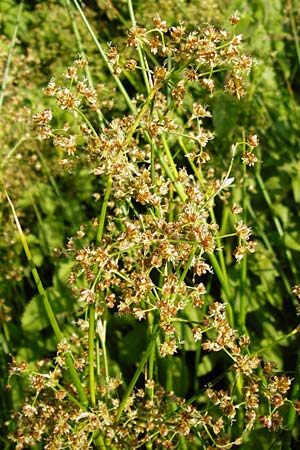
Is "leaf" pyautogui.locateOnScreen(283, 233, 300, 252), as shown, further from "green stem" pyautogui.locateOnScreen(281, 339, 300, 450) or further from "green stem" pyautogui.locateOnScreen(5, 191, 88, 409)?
"green stem" pyautogui.locateOnScreen(5, 191, 88, 409)

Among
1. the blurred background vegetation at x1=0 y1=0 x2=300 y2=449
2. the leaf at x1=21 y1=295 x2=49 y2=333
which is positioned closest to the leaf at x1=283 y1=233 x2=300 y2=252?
the blurred background vegetation at x1=0 y1=0 x2=300 y2=449

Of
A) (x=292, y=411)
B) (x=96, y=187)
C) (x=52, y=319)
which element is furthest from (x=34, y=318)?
(x=292, y=411)

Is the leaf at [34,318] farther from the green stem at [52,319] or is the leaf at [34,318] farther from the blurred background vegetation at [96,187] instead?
the green stem at [52,319]

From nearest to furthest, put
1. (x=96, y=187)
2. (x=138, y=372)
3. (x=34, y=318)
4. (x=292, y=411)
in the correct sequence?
(x=138, y=372) → (x=292, y=411) → (x=34, y=318) → (x=96, y=187)

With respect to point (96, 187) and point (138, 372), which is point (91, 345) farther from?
point (96, 187)

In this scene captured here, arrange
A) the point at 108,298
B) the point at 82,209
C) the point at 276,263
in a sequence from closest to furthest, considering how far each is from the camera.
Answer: the point at 108,298, the point at 276,263, the point at 82,209

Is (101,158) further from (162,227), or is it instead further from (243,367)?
(243,367)

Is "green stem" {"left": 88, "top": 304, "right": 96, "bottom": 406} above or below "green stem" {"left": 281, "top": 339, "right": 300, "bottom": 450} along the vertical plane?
above

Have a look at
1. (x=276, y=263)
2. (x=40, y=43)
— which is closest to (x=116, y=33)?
(x=40, y=43)

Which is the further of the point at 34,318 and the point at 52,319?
the point at 34,318
